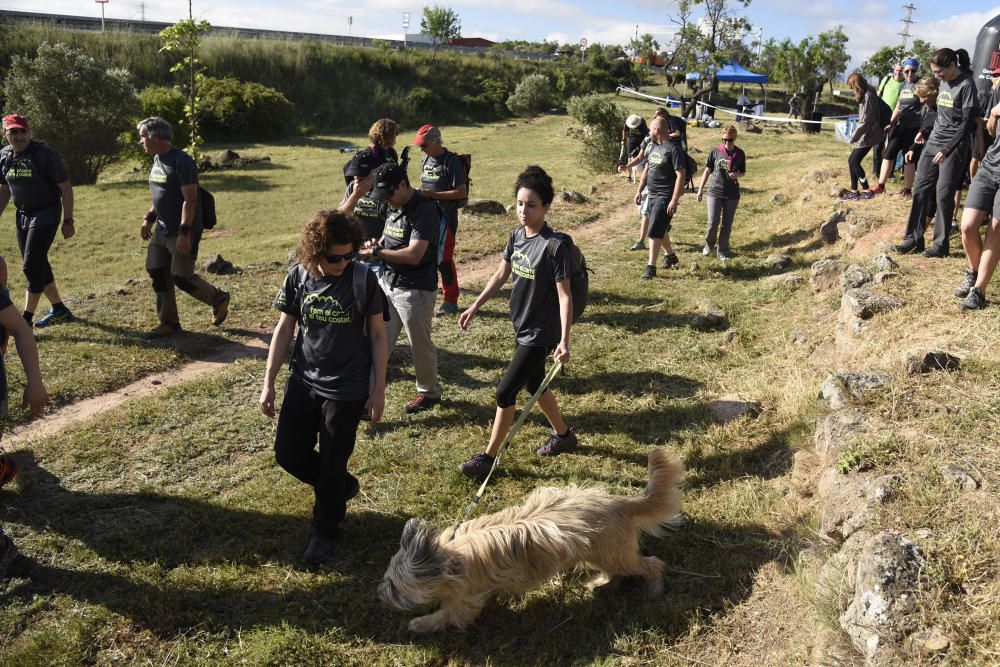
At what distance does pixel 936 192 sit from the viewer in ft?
22.3

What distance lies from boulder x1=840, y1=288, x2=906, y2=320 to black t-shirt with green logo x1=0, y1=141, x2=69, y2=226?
7182mm

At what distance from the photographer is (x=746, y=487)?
13.6 ft

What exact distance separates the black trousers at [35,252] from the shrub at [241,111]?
20855 mm

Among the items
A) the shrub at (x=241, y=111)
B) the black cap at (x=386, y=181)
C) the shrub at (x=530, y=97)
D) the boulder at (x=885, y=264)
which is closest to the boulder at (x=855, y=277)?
the boulder at (x=885, y=264)

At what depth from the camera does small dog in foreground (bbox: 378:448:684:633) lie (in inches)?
119

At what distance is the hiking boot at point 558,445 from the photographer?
4.73 metres

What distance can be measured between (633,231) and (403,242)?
23.2 ft

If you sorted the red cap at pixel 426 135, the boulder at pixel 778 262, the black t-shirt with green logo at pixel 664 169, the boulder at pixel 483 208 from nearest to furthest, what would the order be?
the red cap at pixel 426 135, the black t-shirt with green logo at pixel 664 169, the boulder at pixel 778 262, the boulder at pixel 483 208

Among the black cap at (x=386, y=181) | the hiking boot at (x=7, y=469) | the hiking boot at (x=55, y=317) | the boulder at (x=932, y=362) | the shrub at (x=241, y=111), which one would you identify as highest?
the shrub at (x=241, y=111)

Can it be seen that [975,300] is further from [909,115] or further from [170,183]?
[170,183]

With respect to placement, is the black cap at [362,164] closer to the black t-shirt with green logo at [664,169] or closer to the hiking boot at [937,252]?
the black t-shirt with green logo at [664,169]

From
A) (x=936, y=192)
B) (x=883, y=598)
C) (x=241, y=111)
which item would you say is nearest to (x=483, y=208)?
(x=936, y=192)

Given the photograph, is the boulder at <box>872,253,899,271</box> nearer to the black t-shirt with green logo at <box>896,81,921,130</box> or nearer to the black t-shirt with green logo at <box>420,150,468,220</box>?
the black t-shirt with green logo at <box>420,150,468,220</box>

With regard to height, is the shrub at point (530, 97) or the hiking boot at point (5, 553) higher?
the shrub at point (530, 97)
